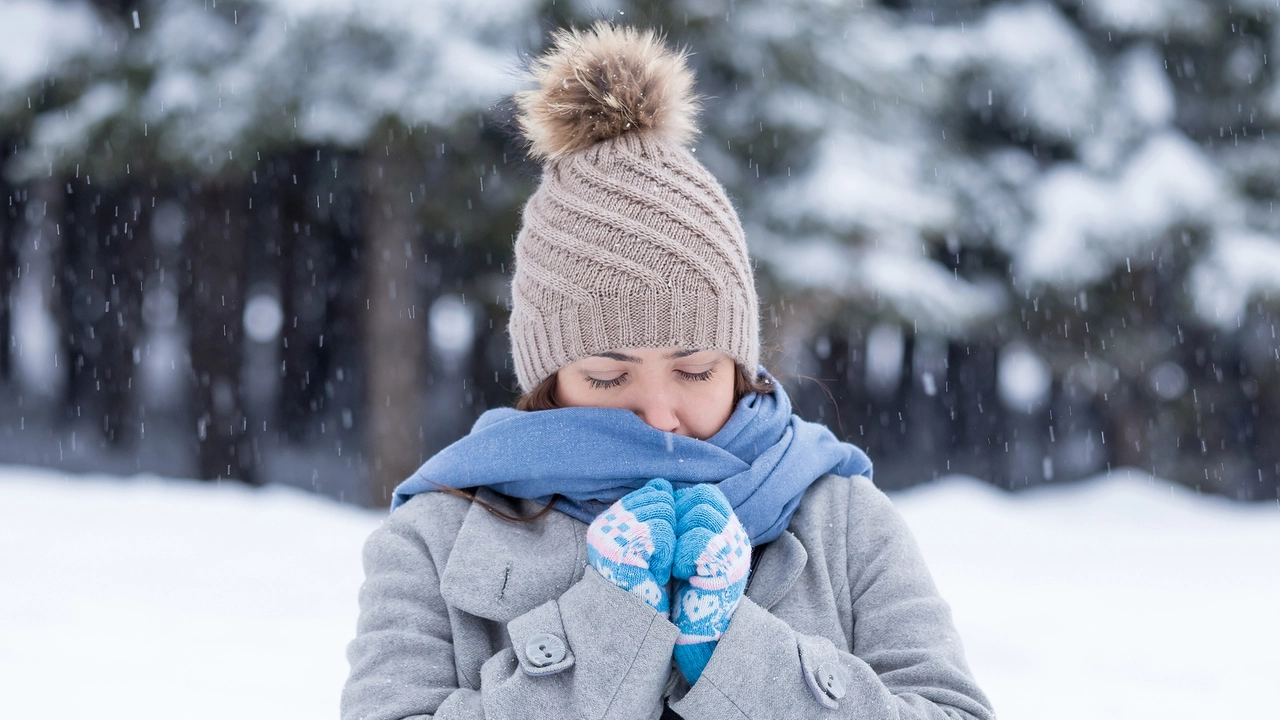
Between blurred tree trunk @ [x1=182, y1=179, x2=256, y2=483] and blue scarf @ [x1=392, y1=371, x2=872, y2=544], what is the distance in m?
9.79

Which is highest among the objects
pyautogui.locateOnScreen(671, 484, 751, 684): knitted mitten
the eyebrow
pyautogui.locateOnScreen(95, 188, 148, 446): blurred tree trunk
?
the eyebrow

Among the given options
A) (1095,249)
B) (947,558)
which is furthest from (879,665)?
(1095,249)

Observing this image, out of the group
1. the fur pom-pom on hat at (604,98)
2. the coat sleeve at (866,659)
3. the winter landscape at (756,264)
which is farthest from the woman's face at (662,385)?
the winter landscape at (756,264)

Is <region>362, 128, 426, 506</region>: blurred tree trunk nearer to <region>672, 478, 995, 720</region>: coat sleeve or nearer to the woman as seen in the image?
the woman

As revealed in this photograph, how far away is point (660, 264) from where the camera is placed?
6.20 feet

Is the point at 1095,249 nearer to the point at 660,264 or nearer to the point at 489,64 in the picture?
the point at 489,64

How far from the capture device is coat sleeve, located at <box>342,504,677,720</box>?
1.55m

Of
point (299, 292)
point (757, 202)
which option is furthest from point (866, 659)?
point (299, 292)

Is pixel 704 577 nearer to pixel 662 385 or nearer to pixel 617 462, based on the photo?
pixel 617 462

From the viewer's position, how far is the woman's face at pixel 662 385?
1862 mm

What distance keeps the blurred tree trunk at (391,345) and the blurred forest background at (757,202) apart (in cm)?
3

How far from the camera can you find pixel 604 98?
2037mm

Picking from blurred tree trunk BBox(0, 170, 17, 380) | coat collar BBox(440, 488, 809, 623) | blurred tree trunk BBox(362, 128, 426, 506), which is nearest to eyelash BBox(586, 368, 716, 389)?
coat collar BBox(440, 488, 809, 623)

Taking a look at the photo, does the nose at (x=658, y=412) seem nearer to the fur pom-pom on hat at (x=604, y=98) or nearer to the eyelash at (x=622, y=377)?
the eyelash at (x=622, y=377)
